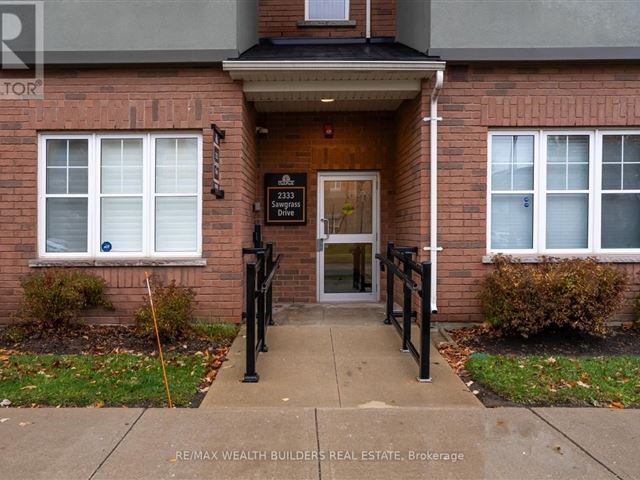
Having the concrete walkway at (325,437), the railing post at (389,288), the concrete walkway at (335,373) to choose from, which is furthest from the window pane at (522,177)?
the concrete walkway at (325,437)

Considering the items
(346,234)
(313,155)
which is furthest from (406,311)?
(313,155)

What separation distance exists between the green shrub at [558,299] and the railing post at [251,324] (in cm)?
297

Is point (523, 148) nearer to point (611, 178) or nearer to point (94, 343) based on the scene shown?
point (611, 178)

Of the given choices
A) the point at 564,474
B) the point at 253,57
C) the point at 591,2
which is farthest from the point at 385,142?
the point at 564,474

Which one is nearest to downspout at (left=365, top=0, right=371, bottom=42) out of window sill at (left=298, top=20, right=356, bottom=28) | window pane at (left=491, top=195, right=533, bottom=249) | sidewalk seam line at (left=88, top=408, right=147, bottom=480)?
window sill at (left=298, top=20, right=356, bottom=28)

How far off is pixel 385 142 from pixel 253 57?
2664 mm

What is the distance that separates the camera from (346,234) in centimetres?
783

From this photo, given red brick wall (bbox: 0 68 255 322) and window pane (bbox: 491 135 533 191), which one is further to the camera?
window pane (bbox: 491 135 533 191)

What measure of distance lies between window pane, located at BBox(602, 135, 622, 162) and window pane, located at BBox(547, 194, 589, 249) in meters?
0.63

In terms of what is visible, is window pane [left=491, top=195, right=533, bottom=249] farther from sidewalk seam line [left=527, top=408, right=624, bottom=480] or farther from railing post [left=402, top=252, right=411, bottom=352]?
sidewalk seam line [left=527, top=408, right=624, bottom=480]

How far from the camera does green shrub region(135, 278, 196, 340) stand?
5387 millimetres

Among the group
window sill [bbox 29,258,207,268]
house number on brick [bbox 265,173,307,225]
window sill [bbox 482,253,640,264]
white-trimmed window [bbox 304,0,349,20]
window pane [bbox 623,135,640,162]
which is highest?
white-trimmed window [bbox 304,0,349,20]

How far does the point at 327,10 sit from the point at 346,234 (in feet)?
12.7

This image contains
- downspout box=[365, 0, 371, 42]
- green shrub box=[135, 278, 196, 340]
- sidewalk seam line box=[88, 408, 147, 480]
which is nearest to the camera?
sidewalk seam line box=[88, 408, 147, 480]
